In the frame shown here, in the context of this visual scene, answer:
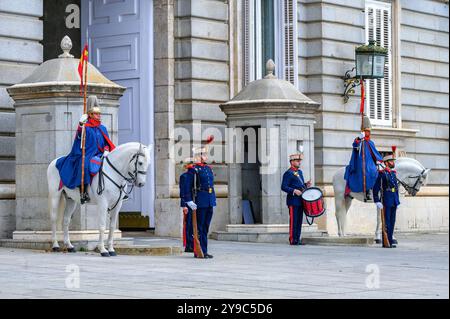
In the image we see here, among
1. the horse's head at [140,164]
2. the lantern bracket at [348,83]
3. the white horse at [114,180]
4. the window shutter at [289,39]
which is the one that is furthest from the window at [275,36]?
the horse's head at [140,164]

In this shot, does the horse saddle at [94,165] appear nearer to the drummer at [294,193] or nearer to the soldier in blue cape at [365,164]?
the drummer at [294,193]

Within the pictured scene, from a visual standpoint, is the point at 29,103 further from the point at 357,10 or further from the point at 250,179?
the point at 357,10

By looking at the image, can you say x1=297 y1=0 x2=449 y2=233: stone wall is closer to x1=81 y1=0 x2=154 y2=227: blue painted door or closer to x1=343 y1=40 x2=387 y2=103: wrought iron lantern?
x1=343 y1=40 x2=387 y2=103: wrought iron lantern

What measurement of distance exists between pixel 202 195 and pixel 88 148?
189 centimetres

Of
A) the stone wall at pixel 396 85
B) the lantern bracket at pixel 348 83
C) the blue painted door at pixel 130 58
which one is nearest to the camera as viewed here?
the blue painted door at pixel 130 58

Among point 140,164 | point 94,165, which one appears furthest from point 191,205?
point 94,165

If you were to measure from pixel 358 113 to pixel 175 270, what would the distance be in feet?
40.7

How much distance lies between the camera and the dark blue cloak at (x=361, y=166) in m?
20.7

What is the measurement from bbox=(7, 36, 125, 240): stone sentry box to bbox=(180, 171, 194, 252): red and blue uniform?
1.70 metres

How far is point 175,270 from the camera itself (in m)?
14.8

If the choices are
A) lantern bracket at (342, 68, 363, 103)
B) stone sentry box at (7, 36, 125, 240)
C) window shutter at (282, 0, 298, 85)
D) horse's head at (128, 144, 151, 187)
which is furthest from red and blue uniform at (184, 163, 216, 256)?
lantern bracket at (342, 68, 363, 103)

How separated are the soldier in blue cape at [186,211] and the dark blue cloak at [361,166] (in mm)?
4132

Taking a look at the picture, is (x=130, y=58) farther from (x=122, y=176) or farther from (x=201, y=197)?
(x=201, y=197)
